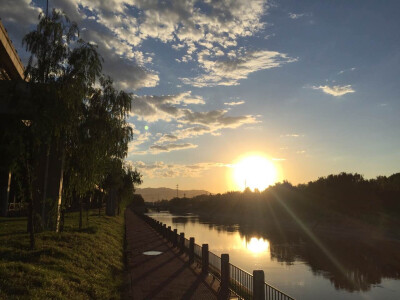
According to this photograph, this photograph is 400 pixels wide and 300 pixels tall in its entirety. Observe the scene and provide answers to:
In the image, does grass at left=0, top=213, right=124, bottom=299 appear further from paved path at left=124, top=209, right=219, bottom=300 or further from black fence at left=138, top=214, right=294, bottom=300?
black fence at left=138, top=214, right=294, bottom=300

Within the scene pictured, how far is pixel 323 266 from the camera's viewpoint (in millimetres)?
28891

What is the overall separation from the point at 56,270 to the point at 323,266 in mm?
23324

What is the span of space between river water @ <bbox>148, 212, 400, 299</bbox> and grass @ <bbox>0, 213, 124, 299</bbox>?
1106 centimetres

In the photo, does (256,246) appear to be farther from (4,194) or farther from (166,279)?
(166,279)

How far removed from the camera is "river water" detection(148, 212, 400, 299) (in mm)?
21391

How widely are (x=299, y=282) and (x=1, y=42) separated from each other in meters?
21.1

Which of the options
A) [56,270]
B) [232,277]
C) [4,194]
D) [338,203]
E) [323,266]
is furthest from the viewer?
[338,203]

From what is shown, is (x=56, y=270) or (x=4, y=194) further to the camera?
(x=4, y=194)

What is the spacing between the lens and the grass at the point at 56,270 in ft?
29.5

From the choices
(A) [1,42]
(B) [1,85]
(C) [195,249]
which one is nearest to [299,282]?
(C) [195,249]

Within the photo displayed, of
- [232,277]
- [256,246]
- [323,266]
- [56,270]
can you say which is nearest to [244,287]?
[232,277]

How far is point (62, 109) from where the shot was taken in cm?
1295

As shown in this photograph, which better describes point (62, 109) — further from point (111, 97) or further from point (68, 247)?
point (111, 97)

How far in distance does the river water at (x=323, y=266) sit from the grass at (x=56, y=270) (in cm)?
1106
